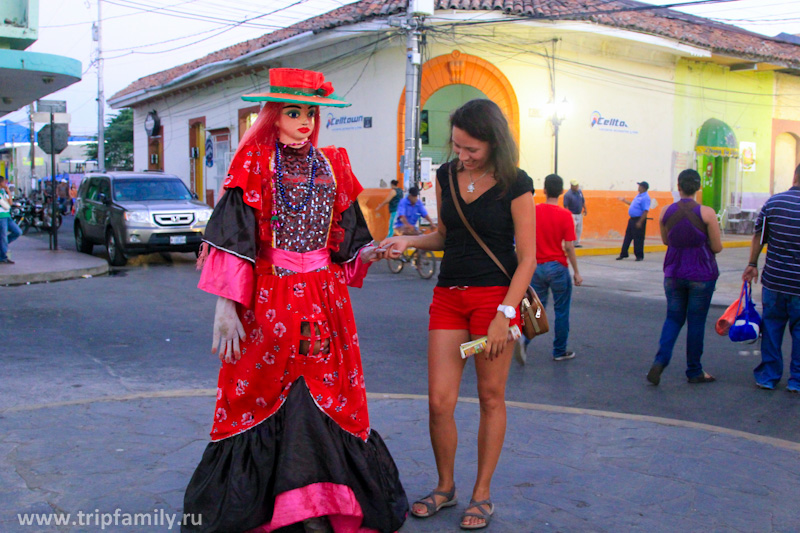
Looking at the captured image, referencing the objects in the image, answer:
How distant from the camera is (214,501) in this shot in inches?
120

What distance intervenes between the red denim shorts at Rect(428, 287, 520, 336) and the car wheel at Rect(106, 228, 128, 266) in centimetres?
1216

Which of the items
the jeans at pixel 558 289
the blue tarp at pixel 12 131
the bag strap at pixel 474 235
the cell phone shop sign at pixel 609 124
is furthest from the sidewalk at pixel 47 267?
the blue tarp at pixel 12 131

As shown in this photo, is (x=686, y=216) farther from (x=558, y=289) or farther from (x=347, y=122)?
(x=347, y=122)

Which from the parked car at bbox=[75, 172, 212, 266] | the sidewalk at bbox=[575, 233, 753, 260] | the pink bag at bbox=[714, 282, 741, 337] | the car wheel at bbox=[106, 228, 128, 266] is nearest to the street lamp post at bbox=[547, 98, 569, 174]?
the sidewalk at bbox=[575, 233, 753, 260]

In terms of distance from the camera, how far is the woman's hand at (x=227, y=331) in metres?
3.04

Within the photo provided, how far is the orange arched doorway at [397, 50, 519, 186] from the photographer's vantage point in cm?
1888

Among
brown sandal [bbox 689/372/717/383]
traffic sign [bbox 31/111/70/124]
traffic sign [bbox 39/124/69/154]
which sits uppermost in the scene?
traffic sign [bbox 31/111/70/124]

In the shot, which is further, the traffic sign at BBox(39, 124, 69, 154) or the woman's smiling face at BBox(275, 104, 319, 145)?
the traffic sign at BBox(39, 124, 69, 154)

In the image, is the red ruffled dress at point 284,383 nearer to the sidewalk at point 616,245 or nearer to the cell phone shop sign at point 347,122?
the sidewalk at point 616,245

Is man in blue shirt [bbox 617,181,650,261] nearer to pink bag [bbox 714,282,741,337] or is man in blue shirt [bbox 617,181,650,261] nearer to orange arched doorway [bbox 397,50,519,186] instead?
orange arched doorway [bbox 397,50,519,186]

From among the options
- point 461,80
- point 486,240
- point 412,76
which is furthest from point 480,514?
point 461,80

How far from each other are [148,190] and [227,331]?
524 inches

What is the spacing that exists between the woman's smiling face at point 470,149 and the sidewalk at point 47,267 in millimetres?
10471

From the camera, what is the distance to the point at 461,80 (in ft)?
63.5
